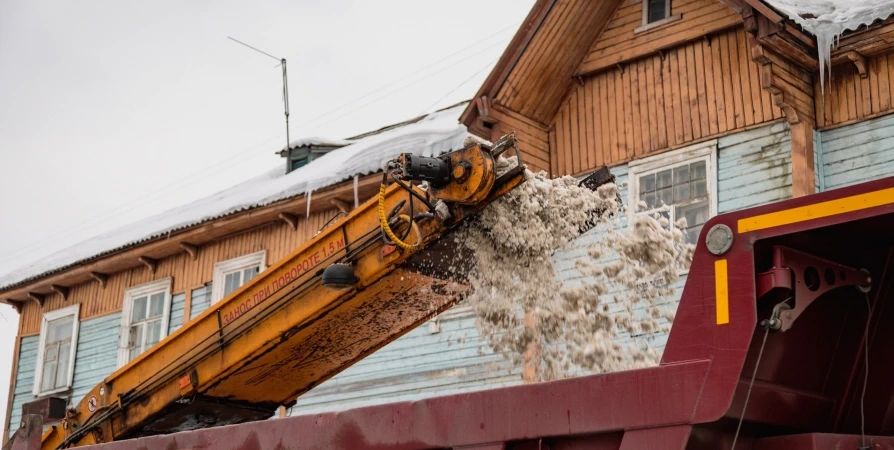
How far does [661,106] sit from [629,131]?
1.55ft

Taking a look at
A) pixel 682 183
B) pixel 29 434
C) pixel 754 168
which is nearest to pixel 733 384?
pixel 29 434

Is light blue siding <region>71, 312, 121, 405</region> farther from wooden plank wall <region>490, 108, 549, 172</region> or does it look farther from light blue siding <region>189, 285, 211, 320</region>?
wooden plank wall <region>490, 108, 549, 172</region>

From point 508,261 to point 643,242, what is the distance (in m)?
0.98

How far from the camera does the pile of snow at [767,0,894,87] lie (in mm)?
10602

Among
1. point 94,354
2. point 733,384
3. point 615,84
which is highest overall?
point 615,84

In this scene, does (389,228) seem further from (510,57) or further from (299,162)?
(299,162)

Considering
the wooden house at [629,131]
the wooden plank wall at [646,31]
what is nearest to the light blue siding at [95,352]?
the wooden house at [629,131]

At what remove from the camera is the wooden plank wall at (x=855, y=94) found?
1082cm

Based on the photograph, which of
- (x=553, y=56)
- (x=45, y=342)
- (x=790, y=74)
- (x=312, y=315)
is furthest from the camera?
(x=45, y=342)

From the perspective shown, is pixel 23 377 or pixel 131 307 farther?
pixel 23 377

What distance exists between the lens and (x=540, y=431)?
13.3ft

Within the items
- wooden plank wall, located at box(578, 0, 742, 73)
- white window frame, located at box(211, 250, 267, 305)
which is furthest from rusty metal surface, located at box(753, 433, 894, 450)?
white window frame, located at box(211, 250, 267, 305)

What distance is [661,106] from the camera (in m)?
12.3

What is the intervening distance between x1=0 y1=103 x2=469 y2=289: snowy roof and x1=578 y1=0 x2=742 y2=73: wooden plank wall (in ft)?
6.54
